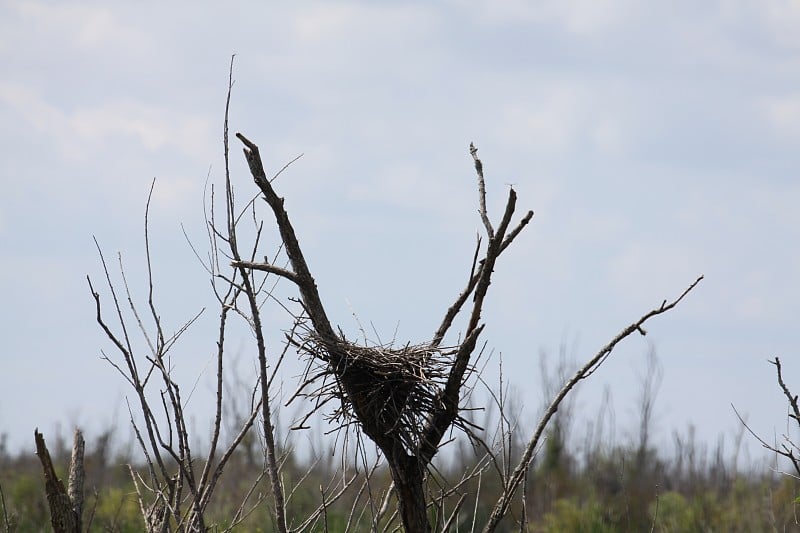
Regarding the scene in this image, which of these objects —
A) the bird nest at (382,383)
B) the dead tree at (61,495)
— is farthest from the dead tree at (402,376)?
the dead tree at (61,495)

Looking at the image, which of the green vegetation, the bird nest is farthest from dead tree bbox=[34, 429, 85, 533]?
the green vegetation

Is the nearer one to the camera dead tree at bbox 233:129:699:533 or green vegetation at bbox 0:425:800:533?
dead tree at bbox 233:129:699:533

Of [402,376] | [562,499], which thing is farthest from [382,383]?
[562,499]

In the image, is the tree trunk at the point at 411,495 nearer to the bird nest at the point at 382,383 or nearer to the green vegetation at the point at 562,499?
the bird nest at the point at 382,383

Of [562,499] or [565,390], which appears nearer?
[565,390]

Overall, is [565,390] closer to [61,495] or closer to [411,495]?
[411,495]

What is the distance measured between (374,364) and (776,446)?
92.5 inches

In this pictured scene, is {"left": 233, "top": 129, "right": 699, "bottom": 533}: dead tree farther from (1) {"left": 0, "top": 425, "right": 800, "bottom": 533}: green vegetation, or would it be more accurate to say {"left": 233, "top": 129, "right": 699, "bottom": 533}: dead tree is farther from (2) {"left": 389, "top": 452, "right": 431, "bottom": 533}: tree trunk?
(1) {"left": 0, "top": 425, "right": 800, "bottom": 533}: green vegetation

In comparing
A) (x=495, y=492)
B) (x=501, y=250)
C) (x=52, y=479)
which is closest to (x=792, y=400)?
(x=501, y=250)

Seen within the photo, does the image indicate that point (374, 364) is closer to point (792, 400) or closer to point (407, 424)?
point (407, 424)

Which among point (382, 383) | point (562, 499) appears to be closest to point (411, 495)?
point (382, 383)

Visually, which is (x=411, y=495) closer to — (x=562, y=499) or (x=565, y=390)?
(x=565, y=390)

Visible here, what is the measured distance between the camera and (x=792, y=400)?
4.79 m

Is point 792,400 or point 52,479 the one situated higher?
point 792,400
